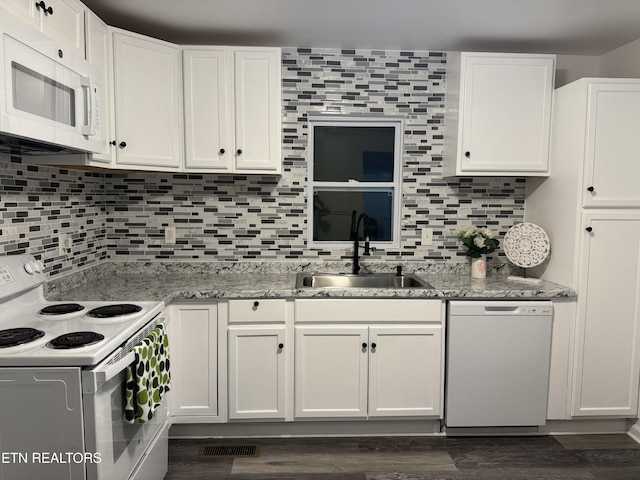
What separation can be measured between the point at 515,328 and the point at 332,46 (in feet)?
6.73

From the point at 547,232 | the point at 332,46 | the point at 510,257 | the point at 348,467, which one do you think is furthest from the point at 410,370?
the point at 332,46

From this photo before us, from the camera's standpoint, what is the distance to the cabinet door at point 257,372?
248cm

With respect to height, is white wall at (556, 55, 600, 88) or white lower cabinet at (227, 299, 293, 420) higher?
white wall at (556, 55, 600, 88)

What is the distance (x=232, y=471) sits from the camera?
89.7 inches

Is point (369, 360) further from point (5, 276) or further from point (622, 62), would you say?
point (622, 62)

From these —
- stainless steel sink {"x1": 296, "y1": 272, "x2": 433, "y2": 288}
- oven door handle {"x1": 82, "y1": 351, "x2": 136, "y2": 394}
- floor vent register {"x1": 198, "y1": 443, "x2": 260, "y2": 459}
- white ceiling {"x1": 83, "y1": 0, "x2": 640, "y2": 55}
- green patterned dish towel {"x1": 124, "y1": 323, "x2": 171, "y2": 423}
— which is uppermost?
white ceiling {"x1": 83, "y1": 0, "x2": 640, "y2": 55}

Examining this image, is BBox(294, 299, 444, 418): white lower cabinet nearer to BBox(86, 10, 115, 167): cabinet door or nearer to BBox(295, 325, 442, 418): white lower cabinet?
BBox(295, 325, 442, 418): white lower cabinet

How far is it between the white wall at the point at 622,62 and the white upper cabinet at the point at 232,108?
7.04 ft

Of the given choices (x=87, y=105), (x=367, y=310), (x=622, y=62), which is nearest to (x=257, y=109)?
(x=87, y=105)

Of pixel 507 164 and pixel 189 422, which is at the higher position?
pixel 507 164

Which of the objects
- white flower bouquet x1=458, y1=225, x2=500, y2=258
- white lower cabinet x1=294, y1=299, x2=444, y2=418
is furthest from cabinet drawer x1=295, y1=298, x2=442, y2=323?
white flower bouquet x1=458, y1=225, x2=500, y2=258

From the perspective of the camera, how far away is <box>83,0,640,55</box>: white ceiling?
2246 millimetres

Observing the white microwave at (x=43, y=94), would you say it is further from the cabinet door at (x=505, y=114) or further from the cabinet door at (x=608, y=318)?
the cabinet door at (x=608, y=318)

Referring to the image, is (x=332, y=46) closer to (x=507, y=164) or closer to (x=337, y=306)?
(x=507, y=164)
